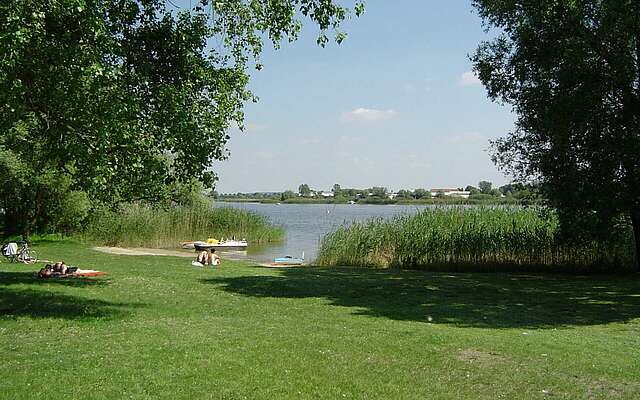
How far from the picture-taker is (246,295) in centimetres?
1589

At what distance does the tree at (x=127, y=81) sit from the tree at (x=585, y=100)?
8946 millimetres

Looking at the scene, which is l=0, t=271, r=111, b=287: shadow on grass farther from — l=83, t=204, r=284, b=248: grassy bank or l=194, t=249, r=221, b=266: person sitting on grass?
l=83, t=204, r=284, b=248: grassy bank

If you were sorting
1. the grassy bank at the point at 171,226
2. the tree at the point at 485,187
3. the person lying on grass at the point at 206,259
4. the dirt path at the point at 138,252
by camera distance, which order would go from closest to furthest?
the person lying on grass at the point at 206,259 < the dirt path at the point at 138,252 < the grassy bank at the point at 171,226 < the tree at the point at 485,187

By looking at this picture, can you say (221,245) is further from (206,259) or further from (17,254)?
(17,254)

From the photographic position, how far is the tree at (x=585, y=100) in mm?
17016

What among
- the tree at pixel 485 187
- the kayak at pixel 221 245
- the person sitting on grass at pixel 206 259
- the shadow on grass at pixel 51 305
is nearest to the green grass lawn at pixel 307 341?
the shadow on grass at pixel 51 305

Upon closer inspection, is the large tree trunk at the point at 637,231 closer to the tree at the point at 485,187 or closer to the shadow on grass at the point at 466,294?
the shadow on grass at the point at 466,294

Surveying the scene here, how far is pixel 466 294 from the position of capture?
17.1 m

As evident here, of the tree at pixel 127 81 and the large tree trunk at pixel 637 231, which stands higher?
the tree at pixel 127 81

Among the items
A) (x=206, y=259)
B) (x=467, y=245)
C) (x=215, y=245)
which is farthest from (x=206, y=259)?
(x=215, y=245)

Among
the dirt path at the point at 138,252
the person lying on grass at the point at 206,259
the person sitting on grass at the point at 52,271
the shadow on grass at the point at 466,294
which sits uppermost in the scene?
the person sitting on grass at the point at 52,271

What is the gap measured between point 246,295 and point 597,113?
448 inches

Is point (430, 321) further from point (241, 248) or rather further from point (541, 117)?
point (241, 248)

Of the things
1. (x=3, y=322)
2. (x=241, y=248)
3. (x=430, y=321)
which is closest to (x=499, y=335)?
(x=430, y=321)
